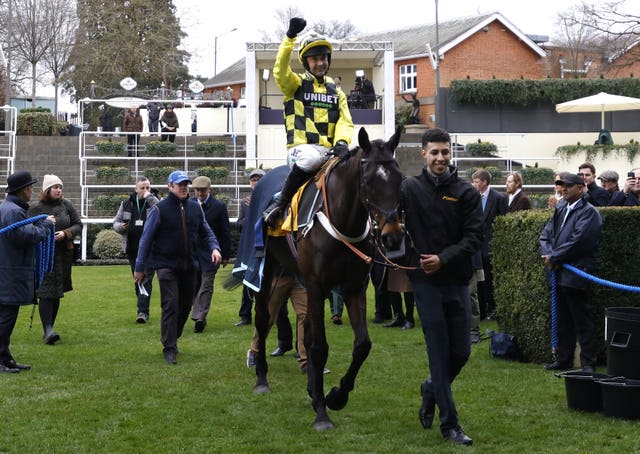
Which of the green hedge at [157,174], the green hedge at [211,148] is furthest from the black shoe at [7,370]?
the green hedge at [211,148]

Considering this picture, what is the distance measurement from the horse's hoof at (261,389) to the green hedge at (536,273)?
9.56 feet

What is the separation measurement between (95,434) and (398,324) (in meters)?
6.16

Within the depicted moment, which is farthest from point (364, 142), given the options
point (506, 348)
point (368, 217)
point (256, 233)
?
point (506, 348)

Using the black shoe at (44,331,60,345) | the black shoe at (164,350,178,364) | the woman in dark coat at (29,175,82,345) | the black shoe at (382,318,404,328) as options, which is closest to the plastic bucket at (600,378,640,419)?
the black shoe at (164,350,178,364)

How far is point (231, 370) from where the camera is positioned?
9320 millimetres

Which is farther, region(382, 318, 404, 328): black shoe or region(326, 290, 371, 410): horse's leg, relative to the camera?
region(382, 318, 404, 328): black shoe

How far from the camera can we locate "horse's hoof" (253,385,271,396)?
823cm

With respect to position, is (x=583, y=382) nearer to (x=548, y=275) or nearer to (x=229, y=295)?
(x=548, y=275)

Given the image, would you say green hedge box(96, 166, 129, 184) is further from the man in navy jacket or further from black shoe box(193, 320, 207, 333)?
the man in navy jacket

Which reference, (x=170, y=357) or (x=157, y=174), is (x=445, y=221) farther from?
(x=157, y=174)

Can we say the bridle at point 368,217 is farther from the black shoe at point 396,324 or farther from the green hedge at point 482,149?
the green hedge at point 482,149

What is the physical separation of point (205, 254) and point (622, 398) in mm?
6260

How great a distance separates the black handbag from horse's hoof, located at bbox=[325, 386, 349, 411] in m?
3.05

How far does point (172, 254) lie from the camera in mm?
9766
